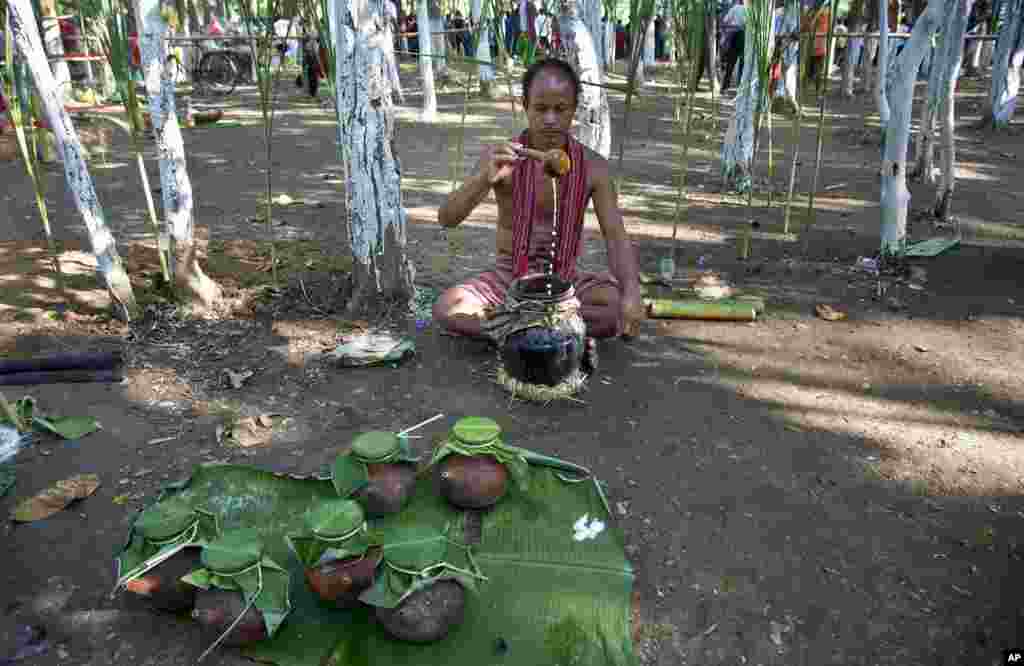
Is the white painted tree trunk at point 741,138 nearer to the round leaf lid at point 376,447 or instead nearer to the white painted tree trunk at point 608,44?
the round leaf lid at point 376,447

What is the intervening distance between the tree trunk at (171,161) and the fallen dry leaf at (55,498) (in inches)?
53.4

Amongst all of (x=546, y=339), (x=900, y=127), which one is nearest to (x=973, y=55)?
(x=900, y=127)

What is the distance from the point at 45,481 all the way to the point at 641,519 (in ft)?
5.96

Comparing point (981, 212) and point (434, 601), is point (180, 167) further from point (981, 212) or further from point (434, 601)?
point (981, 212)

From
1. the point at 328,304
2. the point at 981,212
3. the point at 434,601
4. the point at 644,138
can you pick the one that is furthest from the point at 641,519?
the point at 644,138

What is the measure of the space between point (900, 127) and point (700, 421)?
7.29ft

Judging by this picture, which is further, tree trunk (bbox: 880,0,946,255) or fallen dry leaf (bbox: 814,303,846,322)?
tree trunk (bbox: 880,0,946,255)

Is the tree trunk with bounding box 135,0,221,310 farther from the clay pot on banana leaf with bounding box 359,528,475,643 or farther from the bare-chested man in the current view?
the clay pot on banana leaf with bounding box 359,528,475,643

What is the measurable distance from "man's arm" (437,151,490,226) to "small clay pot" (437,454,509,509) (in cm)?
112

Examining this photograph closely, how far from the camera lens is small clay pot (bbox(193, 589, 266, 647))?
5.08ft

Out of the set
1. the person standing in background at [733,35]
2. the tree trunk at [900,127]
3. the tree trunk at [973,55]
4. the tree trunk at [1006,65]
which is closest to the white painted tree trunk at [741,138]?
the tree trunk at [900,127]

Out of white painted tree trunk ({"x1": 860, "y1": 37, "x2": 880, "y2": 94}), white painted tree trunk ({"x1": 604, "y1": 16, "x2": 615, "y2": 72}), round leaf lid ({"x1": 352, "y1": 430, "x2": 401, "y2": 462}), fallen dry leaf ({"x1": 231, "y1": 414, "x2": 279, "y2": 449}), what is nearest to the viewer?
round leaf lid ({"x1": 352, "y1": 430, "x2": 401, "y2": 462})

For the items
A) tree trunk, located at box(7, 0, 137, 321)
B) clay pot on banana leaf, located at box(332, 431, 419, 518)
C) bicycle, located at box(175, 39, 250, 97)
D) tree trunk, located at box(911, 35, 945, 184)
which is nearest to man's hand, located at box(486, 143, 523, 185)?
clay pot on banana leaf, located at box(332, 431, 419, 518)

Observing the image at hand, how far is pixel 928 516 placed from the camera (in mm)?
2078
